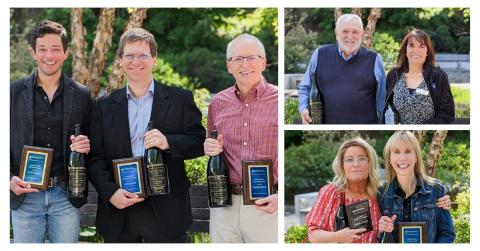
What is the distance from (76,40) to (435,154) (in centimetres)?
286

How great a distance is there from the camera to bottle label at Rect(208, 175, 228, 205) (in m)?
4.04

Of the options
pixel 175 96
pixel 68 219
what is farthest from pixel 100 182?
pixel 175 96

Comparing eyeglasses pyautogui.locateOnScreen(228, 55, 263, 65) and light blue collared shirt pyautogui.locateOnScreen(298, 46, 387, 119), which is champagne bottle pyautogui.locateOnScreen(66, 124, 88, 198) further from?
light blue collared shirt pyautogui.locateOnScreen(298, 46, 387, 119)

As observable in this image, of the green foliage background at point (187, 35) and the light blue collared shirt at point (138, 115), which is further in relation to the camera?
the green foliage background at point (187, 35)

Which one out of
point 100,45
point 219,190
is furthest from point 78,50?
point 219,190

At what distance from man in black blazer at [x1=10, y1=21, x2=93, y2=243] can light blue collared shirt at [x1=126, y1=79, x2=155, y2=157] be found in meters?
0.22

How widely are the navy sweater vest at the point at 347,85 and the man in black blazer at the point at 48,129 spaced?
1.19 metres

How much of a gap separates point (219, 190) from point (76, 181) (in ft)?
2.32

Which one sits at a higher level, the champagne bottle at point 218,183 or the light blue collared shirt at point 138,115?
the light blue collared shirt at point 138,115

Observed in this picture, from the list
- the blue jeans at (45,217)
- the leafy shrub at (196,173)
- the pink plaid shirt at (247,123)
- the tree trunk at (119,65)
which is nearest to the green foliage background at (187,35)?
the tree trunk at (119,65)

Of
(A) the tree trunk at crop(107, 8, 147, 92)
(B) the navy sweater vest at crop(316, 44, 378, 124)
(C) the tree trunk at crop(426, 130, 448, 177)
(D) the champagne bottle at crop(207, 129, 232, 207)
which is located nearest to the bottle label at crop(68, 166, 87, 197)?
(D) the champagne bottle at crop(207, 129, 232, 207)

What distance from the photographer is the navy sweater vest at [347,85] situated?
403cm

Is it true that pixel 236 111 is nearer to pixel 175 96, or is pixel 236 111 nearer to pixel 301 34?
pixel 175 96

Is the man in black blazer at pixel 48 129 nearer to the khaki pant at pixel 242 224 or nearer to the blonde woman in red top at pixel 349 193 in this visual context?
the khaki pant at pixel 242 224
